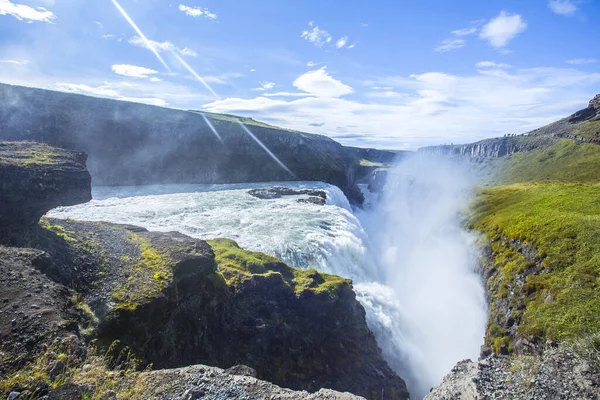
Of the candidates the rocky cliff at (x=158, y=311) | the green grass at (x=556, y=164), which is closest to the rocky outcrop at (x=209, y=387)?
the rocky cliff at (x=158, y=311)

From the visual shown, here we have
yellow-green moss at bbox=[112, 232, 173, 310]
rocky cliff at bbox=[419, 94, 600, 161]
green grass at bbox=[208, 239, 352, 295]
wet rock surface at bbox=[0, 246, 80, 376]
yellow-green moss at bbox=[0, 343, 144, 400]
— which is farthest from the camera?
rocky cliff at bbox=[419, 94, 600, 161]

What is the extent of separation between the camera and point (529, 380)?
914cm

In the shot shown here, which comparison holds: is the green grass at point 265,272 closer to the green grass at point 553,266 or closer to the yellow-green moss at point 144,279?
the yellow-green moss at point 144,279

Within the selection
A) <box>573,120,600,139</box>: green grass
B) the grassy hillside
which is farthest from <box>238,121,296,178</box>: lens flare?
<box>573,120,600,139</box>: green grass

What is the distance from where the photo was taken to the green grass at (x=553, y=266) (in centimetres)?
1717

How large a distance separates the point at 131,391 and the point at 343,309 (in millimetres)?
17509

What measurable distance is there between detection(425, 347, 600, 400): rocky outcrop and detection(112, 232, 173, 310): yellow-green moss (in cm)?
1178

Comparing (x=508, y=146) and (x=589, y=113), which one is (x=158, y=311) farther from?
(x=589, y=113)

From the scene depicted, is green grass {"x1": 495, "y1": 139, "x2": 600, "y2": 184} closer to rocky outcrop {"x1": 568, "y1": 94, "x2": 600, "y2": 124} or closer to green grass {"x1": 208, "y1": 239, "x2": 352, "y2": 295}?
rocky outcrop {"x1": 568, "y1": 94, "x2": 600, "y2": 124}

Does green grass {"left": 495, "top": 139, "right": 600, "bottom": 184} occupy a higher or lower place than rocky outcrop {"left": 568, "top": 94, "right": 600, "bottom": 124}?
lower

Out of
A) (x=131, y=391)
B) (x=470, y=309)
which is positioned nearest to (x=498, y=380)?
(x=131, y=391)

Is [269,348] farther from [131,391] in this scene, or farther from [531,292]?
[531,292]

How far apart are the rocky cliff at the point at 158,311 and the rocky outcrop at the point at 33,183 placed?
0.33 ft

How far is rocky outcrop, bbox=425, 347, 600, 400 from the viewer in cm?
845
